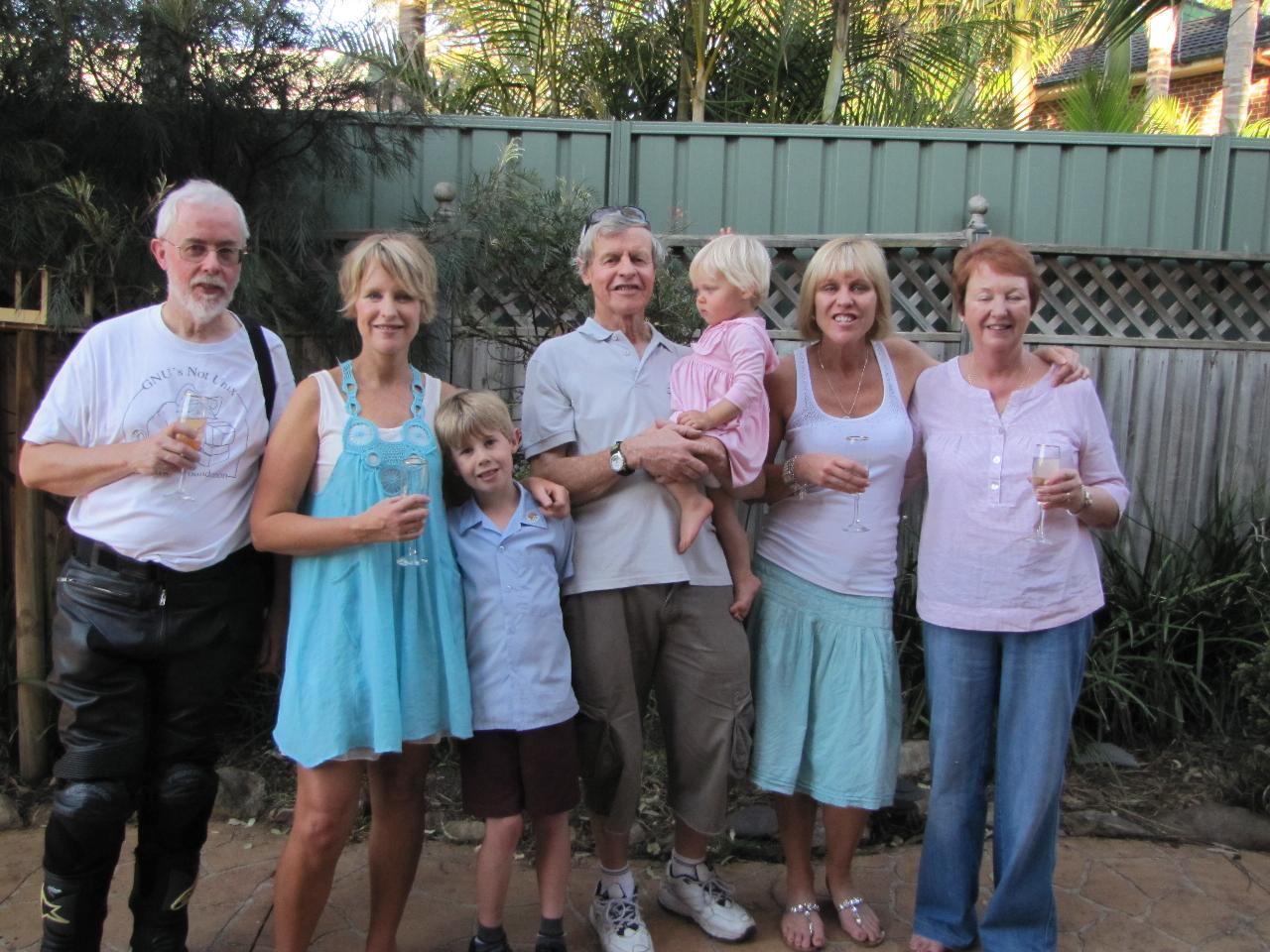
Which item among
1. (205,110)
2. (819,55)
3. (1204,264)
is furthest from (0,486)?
(819,55)

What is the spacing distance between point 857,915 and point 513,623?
147 centimetres

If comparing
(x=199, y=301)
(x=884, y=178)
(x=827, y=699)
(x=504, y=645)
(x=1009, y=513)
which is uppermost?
(x=884, y=178)

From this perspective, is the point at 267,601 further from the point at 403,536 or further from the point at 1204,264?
the point at 1204,264

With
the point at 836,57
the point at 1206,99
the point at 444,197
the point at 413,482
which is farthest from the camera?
the point at 1206,99

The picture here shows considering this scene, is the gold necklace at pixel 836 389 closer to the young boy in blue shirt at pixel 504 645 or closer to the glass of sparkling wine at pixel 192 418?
the young boy in blue shirt at pixel 504 645

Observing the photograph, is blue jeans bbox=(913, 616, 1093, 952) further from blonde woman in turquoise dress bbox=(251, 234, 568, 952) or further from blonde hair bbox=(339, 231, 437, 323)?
blonde hair bbox=(339, 231, 437, 323)

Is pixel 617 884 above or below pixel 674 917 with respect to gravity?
above

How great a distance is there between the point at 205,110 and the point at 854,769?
136 inches

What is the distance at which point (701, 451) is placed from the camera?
2.86m

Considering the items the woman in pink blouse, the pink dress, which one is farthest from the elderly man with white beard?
the woman in pink blouse

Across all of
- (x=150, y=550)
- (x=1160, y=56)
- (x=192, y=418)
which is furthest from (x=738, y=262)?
(x=1160, y=56)

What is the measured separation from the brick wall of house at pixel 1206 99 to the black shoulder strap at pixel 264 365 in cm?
1855

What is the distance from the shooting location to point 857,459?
3035 millimetres

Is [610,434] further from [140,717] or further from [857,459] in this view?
[140,717]
